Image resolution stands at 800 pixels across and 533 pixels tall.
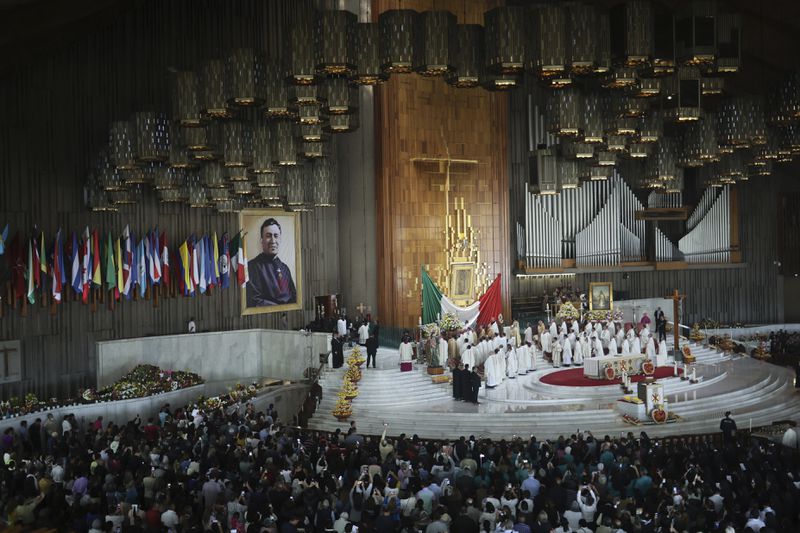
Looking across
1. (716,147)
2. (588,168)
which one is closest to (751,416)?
(716,147)

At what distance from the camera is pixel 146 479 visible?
11.9m

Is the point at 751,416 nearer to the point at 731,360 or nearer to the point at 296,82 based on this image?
the point at 731,360

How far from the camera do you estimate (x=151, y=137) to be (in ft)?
63.0

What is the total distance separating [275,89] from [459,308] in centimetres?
1270

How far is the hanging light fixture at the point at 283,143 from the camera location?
19.5 m

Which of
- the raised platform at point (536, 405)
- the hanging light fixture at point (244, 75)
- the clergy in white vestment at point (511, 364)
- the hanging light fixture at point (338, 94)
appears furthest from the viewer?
the clergy in white vestment at point (511, 364)

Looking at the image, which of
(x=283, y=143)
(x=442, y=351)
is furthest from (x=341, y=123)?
(x=442, y=351)

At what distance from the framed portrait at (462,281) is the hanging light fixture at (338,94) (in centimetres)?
1429

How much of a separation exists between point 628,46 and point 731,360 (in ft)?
53.5

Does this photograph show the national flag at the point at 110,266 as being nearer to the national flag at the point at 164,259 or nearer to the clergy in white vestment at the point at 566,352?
the national flag at the point at 164,259

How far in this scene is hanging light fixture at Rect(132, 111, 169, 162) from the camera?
62.8ft

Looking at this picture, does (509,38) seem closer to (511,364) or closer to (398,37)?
(398,37)

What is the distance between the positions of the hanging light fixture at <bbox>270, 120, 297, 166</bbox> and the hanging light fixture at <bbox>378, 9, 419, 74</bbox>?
5009mm

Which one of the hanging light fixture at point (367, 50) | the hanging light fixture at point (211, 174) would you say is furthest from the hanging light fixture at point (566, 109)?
the hanging light fixture at point (211, 174)
